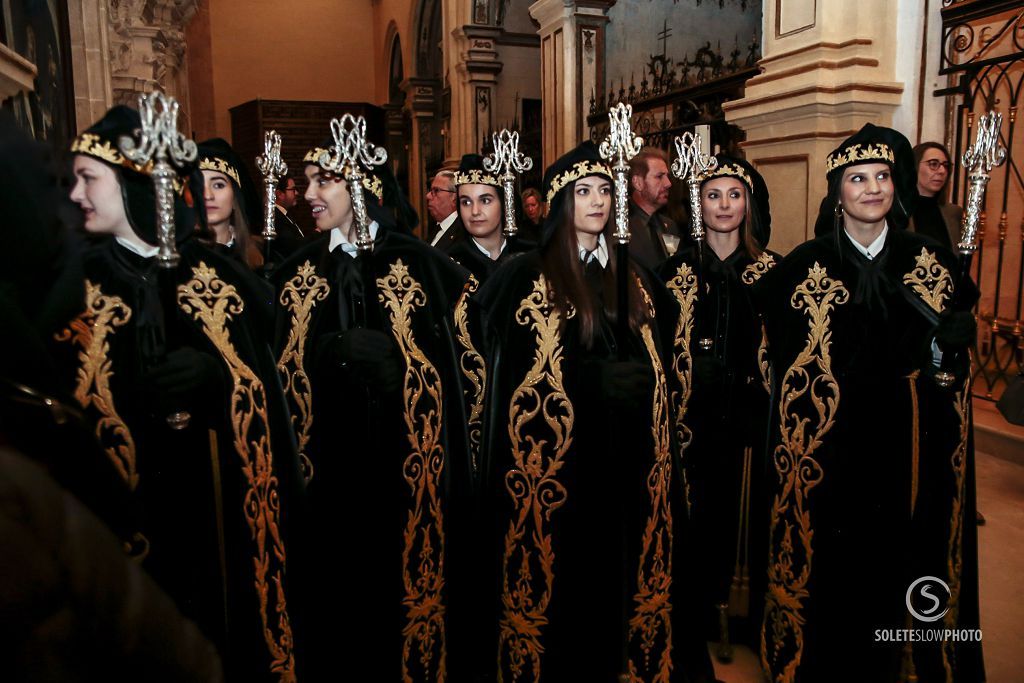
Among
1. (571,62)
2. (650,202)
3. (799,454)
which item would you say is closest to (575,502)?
(799,454)

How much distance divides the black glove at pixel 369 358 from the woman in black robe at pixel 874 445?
159 cm

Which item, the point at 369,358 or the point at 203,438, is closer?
the point at 203,438

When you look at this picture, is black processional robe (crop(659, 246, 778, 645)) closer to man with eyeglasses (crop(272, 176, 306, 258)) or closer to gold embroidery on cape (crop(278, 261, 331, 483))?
gold embroidery on cape (crop(278, 261, 331, 483))

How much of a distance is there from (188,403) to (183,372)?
4.0 inches

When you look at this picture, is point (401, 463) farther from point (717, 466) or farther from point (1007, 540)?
point (1007, 540)

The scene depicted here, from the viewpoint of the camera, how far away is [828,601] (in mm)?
2955

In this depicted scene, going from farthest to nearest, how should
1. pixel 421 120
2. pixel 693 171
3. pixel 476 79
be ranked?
pixel 421 120
pixel 476 79
pixel 693 171

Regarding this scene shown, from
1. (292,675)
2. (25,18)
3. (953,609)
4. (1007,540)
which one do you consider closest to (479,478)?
(292,675)

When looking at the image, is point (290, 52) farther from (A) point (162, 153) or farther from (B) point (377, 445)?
(A) point (162, 153)

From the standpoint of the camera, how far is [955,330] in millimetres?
2732

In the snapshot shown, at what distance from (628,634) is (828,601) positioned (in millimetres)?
819

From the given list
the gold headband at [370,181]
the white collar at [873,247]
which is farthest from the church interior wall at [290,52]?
the white collar at [873,247]

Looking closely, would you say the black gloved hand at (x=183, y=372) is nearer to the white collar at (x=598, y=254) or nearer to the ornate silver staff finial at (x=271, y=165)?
the white collar at (x=598, y=254)
